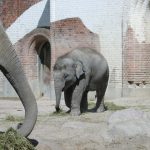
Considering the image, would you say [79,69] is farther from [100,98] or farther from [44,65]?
[44,65]

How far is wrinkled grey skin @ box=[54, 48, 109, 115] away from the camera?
12406mm

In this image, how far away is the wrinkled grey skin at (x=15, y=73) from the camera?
5562 mm

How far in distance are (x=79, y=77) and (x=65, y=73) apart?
0.40m

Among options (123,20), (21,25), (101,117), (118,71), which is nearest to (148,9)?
(123,20)

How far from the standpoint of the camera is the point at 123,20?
19.3m

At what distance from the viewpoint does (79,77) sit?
12.6m

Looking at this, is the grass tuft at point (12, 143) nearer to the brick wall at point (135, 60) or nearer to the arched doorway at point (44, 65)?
the brick wall at point (135, 60)

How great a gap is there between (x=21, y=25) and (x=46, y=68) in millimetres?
2060

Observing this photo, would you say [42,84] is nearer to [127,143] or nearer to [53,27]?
[53,27]

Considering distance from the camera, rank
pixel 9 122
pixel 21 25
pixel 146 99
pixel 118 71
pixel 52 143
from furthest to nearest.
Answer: pixel 21 25
pixel 118 71
pixel 146 99
pixel 9 122
pixel 52 143

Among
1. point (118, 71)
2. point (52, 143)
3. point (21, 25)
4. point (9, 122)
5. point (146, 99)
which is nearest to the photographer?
point (52, 143)

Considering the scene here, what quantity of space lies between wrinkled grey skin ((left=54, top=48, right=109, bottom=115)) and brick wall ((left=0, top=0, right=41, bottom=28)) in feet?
28.9

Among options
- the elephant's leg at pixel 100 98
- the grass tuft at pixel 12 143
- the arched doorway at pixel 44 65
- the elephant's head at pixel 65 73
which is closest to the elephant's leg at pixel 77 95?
the elephant's head at pixel 65 73

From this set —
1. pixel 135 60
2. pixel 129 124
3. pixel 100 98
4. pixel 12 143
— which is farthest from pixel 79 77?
pixel 135 60
